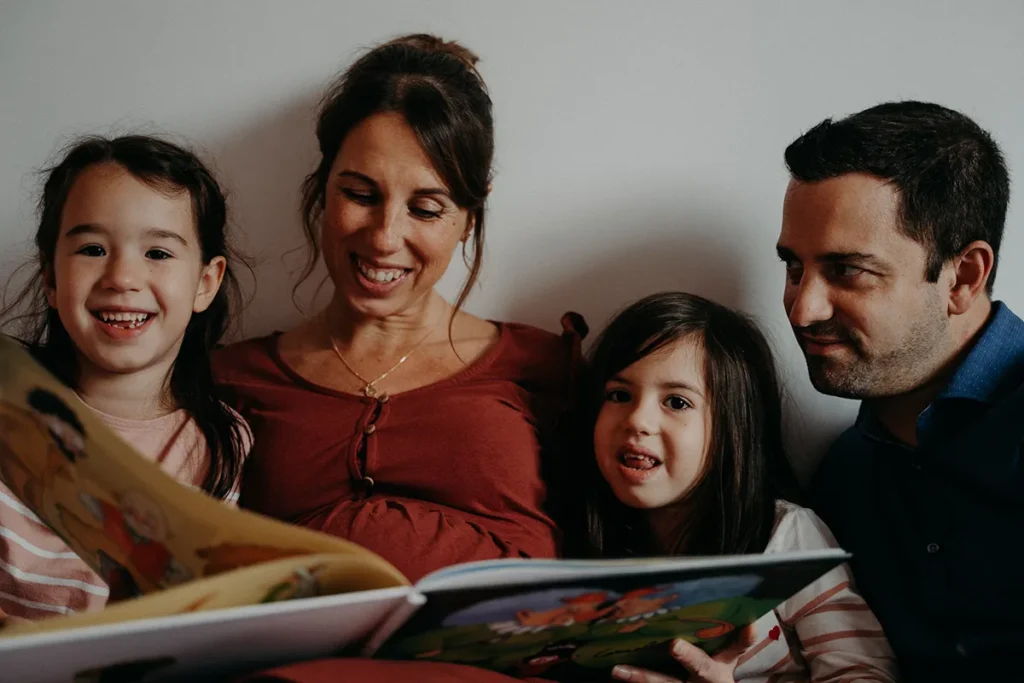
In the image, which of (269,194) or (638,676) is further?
(269,194)

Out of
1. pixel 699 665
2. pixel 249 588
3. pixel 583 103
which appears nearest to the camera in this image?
pixel 249 588

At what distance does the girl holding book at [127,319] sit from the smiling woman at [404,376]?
8cm

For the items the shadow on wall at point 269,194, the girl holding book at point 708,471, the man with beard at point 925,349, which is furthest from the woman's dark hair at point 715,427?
the shadow on wall at point 269,194

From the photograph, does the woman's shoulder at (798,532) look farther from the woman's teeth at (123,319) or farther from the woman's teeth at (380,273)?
the woman's teeth at (123,319)

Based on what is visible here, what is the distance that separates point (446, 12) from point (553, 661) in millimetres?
1071

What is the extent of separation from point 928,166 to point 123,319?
3.63 feet

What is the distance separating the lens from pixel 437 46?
4.54 ft

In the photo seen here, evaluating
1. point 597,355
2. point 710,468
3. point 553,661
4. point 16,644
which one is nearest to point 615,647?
point 553,661

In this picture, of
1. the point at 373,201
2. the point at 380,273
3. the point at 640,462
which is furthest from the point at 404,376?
the point at 640,462

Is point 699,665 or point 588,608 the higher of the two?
point 588,608

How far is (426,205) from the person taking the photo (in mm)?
1279

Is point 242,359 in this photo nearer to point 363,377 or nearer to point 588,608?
point 363,377

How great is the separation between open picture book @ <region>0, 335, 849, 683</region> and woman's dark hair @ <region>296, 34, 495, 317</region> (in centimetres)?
63

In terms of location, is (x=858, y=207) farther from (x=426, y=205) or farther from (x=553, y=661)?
(x=553, y=661)
